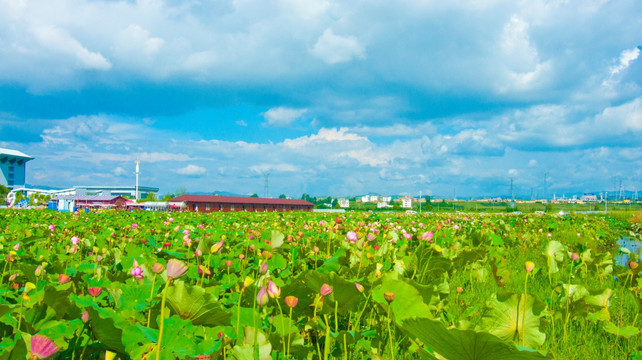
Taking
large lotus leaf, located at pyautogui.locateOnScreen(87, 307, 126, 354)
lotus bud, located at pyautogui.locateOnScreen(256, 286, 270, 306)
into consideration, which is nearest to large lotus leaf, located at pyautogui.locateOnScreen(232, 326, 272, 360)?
lotus bud, located at pyautogui.locateOnScreen(256, 286, 270, 306)

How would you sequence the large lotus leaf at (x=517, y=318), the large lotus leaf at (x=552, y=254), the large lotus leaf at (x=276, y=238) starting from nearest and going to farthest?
the large lotus leaf at (x=517, y=318) → the large lotus leaf at (x=276, y=238) → the large lotus leaf at (x=552, y=254)

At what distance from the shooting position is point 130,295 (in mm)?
1277

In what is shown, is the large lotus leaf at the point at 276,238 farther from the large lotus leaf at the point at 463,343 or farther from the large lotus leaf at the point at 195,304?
the large lotus leaf at the point at 463,343

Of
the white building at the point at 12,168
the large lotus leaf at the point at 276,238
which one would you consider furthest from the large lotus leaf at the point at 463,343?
the white building at the point at 12,168

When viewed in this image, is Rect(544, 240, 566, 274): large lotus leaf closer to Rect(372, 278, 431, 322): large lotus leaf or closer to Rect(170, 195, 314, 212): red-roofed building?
Rect(372, 278, 431, 322): large lotus leaf

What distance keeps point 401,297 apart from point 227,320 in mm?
545

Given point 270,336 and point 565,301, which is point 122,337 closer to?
point 270,336

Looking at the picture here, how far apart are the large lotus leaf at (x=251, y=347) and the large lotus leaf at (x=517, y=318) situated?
725 mm

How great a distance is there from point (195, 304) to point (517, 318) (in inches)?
39.8

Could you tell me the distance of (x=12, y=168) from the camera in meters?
96.3

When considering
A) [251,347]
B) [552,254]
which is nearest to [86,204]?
[552,254]

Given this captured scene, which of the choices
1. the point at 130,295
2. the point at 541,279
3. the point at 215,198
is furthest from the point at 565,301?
the point at 215,198

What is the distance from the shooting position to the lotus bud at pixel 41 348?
2.18 feet

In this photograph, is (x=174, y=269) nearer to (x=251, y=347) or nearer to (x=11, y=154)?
(x=251, y=347)
